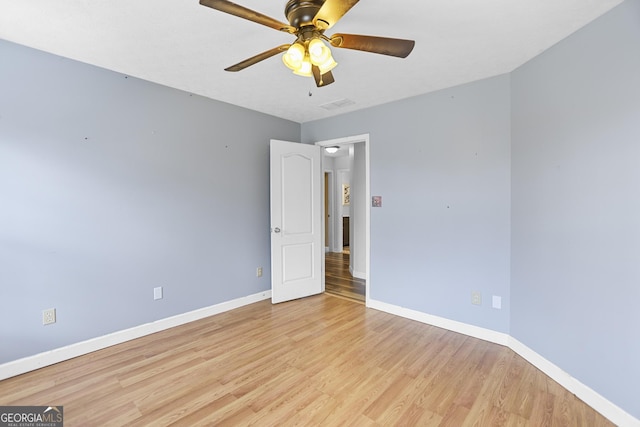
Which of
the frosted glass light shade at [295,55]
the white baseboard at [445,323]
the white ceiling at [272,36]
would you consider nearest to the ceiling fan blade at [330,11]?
the frosted glass light shade at [295,55]

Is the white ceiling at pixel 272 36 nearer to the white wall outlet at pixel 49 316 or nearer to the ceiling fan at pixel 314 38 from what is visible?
the ceiling fan at pixel 314 38

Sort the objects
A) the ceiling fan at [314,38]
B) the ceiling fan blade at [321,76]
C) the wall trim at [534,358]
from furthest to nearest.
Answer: the ceiling fan blade at [321,76], the wall trim at [534,358], the ceiling fan at [314,38]

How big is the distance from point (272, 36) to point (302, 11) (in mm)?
660

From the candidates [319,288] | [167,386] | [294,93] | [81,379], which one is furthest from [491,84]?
[81,379]

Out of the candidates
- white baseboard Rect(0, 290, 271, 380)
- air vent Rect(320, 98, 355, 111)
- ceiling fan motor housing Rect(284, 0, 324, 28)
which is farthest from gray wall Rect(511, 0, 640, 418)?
white baseboard Rect(0, 290, 271, 380)

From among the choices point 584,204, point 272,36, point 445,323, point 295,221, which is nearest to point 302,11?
point 272,36

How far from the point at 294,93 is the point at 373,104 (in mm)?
1002

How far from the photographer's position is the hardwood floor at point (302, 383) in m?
1.75

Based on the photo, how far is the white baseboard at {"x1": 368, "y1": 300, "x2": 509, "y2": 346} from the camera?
106 inches

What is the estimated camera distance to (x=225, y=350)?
2.56 meters

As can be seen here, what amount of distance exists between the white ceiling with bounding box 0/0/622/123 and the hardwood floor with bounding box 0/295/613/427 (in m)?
2.51

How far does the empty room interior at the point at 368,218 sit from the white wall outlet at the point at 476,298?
0.02 metres

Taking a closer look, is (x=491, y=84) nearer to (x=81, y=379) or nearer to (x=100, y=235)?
(x=100, y=235)

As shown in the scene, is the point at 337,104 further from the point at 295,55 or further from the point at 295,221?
the point at 295,55
